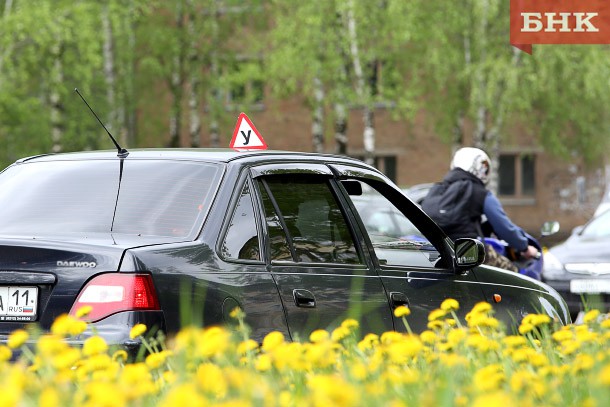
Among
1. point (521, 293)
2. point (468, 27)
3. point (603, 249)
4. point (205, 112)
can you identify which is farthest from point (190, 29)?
point (521, 293)

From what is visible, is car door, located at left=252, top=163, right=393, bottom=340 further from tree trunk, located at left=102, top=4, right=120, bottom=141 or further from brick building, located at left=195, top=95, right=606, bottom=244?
brick building, located at left=195, top=95, right=606, bottom=244

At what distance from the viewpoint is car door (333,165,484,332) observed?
254 inches

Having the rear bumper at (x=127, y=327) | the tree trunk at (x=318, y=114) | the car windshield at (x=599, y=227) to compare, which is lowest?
the tree trunk at (x=318, y=114)

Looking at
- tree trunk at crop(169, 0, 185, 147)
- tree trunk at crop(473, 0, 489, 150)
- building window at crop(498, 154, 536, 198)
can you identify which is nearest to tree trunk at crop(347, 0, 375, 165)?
tree trunk at crop(473, 0, 489, 150)

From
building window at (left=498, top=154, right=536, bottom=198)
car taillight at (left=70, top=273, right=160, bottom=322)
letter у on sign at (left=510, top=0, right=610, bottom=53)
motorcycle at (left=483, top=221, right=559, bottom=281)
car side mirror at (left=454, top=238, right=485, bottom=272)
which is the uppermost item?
letter у on sign at (left=510, top=0, right=610, bottom=53)

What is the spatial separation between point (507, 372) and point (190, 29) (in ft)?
124

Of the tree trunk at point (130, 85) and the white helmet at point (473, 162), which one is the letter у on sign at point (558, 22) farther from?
the tree trunk at point (130, 85)

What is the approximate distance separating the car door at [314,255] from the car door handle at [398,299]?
0.06m

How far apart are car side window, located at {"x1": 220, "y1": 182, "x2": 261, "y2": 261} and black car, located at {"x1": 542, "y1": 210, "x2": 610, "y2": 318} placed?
25.3 ft

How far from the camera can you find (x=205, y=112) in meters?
44.8

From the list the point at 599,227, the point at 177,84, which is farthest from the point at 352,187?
the point at 177,84

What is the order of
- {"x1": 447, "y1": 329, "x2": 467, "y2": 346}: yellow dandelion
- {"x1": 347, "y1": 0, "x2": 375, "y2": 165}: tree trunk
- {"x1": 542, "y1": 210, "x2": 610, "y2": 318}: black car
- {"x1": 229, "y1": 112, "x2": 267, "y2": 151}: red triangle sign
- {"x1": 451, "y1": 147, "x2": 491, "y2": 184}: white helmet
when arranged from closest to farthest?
{"x1": 447, "y1": 329, "x2": 467, "y2": 346}: yellow dandelion → {"x1": 451, "y1": 147, "x2": 491, "y2": 184}: white helmet → {"x1": 229, "y1": 112, "x2": 267, "y2": 151}: red triangle sign → {"x1": 542, "y1": 210, "x2": 610, "y2": 318}: black car → {"x1": 347, "y1": 0, "x2": 375, "y2": 165}: tree trunk

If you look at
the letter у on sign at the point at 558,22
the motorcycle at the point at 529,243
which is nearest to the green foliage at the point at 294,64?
the motorcycle at the point at 529,243

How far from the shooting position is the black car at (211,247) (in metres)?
5.10
